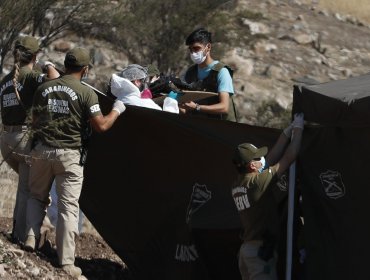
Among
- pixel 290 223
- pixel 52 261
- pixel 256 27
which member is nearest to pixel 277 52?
pixel 256 27

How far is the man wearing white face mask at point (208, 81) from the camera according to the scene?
282 inches

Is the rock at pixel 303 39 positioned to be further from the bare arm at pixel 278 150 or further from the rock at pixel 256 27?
the bare arm at pixel 278 150

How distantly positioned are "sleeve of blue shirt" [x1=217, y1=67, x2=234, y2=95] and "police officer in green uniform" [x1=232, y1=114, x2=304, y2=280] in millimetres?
1308

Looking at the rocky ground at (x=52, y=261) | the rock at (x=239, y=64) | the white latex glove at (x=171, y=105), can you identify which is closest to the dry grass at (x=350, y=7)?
the rock at (x=239, y=64)

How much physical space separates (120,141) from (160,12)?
16.4m

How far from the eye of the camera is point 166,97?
7.30 metres

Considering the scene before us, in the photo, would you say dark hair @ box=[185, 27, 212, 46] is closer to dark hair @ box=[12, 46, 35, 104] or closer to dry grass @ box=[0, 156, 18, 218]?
dark hair @ box=[12, 46, 35, 104]

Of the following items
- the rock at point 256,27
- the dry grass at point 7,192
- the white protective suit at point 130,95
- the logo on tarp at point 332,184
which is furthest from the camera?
the rock at point 256,27

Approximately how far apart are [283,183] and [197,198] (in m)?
0.88

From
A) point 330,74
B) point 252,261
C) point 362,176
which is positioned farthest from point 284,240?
A: point 330,74

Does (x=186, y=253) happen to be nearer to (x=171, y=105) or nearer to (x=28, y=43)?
(x=171, y=105)

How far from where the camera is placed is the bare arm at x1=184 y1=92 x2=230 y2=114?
7121mm

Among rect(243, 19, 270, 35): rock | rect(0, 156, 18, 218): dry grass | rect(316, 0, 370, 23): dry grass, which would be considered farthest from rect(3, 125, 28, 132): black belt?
rect(316, 0, 370, 23): dry grass

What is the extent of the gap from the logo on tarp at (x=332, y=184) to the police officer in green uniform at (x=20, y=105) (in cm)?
231
